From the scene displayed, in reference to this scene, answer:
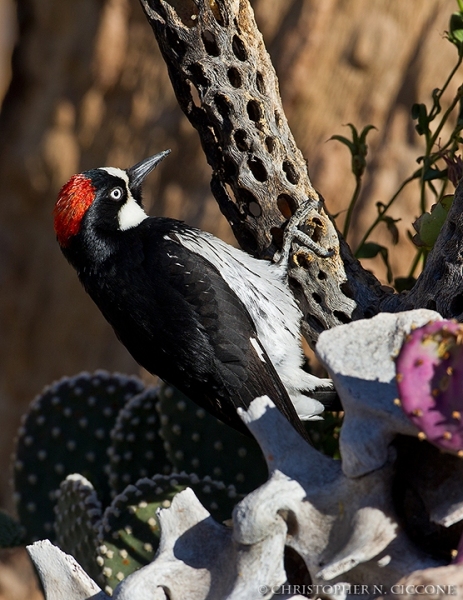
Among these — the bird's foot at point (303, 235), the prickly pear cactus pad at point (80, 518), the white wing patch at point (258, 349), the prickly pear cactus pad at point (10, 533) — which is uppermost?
the bird's foot at point (303, 235)

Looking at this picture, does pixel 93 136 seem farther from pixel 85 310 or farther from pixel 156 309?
pixel 156 309

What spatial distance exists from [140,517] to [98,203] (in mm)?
733

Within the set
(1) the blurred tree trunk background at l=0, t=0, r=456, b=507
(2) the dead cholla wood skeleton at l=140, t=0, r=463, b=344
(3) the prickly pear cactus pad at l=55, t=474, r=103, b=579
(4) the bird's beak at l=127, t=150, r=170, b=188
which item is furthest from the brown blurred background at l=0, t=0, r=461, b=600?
(3) the prickly pear cactus pad at l=55, t=474, r=103, b=579

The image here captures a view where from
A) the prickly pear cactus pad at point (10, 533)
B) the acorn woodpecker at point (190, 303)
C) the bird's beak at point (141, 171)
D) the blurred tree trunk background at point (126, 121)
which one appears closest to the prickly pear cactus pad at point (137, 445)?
the acorn woodpecker at point (190, 303)

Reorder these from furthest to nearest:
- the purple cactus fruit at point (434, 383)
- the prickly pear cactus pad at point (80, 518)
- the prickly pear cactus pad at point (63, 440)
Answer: the prickly pear cactus pad at point (63, 440) < the prickly pear cactus pad at point (80, 518) < the purple cactus fruit at point (434, 383)

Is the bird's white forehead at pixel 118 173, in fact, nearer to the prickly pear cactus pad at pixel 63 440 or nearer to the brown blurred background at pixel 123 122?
the prickly pear cactus pad at pixel 63 440

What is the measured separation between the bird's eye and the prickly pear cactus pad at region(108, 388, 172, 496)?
0.51m

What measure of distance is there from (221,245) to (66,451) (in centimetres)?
73

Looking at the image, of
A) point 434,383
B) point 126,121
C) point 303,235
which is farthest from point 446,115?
point 126,121

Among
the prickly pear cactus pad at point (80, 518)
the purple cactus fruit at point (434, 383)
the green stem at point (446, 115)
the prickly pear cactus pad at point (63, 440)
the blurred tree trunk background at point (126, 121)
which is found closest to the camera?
the purple cactus fruit at point (434, 383)

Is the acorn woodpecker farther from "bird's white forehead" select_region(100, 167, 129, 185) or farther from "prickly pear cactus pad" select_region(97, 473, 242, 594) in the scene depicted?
"prickly pear cactus pad" select_region(97, 473, 242, 594)

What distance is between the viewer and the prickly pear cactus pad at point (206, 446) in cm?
171

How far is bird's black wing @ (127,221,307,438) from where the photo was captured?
5.16 feet

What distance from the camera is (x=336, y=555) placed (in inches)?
32.7
